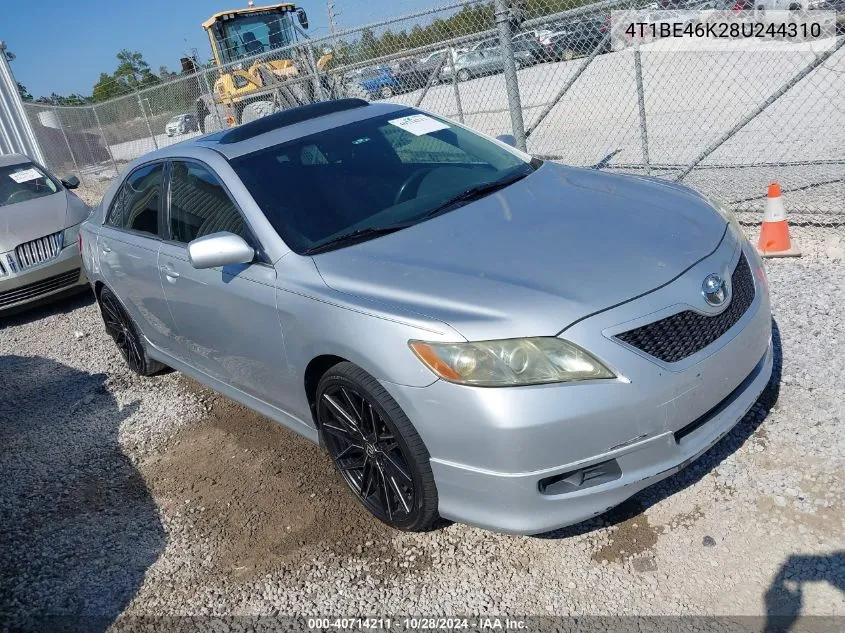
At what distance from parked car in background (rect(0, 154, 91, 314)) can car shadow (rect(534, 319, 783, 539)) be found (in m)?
6.28

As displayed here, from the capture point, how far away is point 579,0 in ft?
22.7

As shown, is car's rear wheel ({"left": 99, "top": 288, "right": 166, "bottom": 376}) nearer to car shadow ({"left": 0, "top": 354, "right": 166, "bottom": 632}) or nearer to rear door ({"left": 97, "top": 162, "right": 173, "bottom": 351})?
rear door ({"left": 97, "top": 162, "right": 173, "bottom": 351})

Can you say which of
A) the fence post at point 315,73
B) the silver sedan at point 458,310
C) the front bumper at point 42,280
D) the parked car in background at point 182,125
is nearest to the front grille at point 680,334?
the silver sedan at point 458,310

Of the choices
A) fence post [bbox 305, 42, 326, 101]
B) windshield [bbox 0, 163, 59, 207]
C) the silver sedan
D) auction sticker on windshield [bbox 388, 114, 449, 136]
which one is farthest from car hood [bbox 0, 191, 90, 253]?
auction sticker on windshield [bbox 388, 114, 449, 136]

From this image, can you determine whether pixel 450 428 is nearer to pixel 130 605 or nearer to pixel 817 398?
pixel 130 605

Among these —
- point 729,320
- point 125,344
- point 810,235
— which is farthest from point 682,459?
point 125,344

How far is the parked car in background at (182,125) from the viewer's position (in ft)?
48.5

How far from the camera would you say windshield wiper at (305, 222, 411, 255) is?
312cm

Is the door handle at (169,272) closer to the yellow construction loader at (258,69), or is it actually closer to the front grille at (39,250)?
the front grille at (39,250)

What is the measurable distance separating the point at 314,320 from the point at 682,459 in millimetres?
1510

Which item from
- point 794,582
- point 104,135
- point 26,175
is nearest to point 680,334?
point 794,582

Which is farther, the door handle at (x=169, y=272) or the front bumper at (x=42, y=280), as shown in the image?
the front bumper at (x=42, y=280)

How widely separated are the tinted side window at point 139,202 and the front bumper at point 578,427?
241cm

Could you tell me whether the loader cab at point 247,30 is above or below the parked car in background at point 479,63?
above
